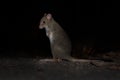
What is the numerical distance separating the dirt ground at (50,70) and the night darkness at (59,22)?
94cm

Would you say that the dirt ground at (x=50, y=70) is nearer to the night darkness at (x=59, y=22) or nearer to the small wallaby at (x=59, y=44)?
the small wallaby at (x=59, y=44)

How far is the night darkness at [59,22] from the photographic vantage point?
11.6 m

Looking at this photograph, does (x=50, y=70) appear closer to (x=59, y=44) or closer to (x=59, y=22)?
(x=59, y=44)

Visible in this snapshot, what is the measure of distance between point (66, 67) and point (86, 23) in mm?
5117

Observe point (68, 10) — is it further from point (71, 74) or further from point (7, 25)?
point (71, 74)

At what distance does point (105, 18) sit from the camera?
14.6 metres

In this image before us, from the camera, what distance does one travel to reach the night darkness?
38.0 feet

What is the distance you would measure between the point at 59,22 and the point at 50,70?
4999mm

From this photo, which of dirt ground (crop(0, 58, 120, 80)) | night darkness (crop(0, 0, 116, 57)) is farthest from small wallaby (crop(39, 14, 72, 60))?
night darkness (crop(0, 0, 116, 57))

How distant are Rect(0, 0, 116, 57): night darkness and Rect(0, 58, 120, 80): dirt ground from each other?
3.10ft

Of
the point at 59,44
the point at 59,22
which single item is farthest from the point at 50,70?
the point at 59,22

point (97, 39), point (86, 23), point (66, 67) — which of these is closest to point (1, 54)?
point (66, 67)

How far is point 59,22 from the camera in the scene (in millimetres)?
13719

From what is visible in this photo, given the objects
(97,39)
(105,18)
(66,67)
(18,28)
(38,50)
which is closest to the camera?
(66,67)
